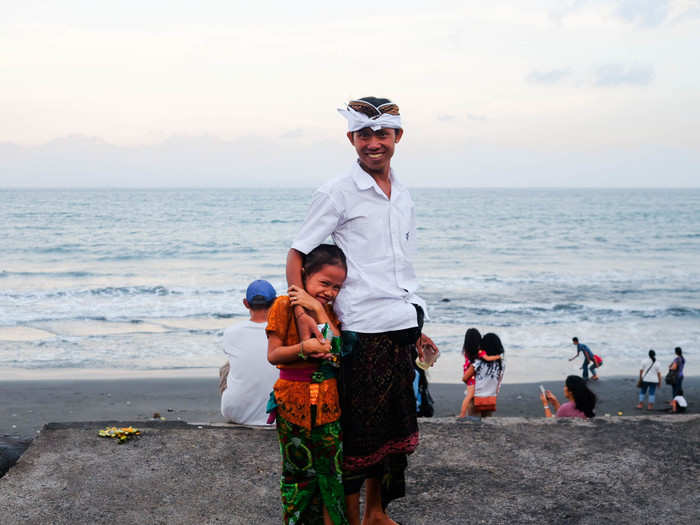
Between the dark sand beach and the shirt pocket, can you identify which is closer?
the shirt pocket

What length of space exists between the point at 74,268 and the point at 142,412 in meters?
Result: 17.7

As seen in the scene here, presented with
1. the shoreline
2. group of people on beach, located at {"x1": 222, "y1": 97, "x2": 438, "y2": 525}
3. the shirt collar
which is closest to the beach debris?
group of people on beach, located at {"x1": 222, "y1": 97, "x2": 438, "y2": 525}

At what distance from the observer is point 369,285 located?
8.59ft

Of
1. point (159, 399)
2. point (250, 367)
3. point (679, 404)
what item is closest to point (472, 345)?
point (250, 367)

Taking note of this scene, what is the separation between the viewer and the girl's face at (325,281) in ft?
8.30

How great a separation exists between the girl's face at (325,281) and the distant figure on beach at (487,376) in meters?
4.75

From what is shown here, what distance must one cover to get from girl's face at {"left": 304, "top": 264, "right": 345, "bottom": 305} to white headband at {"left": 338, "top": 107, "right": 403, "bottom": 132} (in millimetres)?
580

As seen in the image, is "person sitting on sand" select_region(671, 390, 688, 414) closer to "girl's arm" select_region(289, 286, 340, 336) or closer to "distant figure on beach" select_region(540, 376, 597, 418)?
"distant figure on beach" select_region(540, 376, 597, 418)

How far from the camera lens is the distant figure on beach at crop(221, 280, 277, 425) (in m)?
4.33

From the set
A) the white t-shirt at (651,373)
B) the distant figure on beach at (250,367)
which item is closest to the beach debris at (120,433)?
the distant figure on beach at (250,367)

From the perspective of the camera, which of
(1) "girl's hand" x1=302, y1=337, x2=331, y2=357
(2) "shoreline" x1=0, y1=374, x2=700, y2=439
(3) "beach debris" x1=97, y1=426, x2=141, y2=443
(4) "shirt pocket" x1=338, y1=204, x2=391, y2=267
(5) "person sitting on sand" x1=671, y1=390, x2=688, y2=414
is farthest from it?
(5) "person sitting on sand" x1=671, y1=390, x2=688, y2=414

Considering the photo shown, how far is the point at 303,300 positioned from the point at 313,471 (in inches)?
27.3

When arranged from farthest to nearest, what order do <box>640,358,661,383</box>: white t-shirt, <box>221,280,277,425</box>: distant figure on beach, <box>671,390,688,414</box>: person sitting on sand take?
<box>640,358,661,383</box>: white t-shirt, <box>671,390,688,414</box>: person sitting on sand, <box>221,280,277,425</box>: distant figure on beach

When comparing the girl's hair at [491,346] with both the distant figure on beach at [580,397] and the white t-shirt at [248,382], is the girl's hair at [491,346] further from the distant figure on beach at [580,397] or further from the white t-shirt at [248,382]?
the white t-shirt at [248,382]
